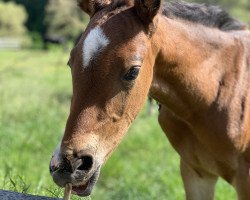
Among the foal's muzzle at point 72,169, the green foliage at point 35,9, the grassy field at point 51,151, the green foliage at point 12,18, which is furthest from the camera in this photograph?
the green foliage at point 12,18

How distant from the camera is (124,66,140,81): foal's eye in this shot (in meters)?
2.57

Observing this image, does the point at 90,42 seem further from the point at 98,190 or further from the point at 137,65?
the point at 98,190

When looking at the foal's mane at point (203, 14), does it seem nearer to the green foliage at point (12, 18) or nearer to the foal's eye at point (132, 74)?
the foal's eye at point (132, 74)

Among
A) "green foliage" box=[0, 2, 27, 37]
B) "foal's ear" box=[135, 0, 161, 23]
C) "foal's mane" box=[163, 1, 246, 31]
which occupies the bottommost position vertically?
"green foliage" box=[0, 2, 27, 37]

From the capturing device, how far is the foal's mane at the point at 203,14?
316 centimetres

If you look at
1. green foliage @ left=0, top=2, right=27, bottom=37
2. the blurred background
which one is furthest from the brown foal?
green foliage @ left=0, top=2, right=27, bottom=37

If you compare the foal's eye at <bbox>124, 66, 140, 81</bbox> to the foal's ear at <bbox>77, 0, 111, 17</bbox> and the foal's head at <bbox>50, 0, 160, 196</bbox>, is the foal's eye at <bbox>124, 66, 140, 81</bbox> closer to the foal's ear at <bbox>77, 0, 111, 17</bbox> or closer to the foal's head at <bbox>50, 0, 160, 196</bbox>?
the foal's head at <bbox>50, 0, 160, 196</bbox>

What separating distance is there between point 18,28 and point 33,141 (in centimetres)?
1178

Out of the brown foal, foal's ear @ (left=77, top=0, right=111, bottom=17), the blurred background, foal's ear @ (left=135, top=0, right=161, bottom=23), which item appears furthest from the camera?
the blurred background

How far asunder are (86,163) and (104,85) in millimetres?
360

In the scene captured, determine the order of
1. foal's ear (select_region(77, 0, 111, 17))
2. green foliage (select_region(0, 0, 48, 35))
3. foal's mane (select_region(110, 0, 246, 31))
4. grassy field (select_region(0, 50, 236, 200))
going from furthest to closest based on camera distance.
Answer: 1. green foliage (select_region(0, 0, 48, 35))
2. grassy field (select_region(0, 50, 236, 200))
3. foal's mane (select_region(110, 0, 246, 31))
4. foal's ear (select_region(77, 0, 111, 17))

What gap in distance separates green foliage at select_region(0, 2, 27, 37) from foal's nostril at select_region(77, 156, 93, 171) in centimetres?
1245

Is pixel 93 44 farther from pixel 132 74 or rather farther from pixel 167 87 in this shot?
pixel 167 87

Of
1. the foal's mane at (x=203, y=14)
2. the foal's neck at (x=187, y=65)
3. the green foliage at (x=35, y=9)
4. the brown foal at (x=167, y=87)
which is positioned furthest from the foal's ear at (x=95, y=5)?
the green foliage at (x=35, y=9)
